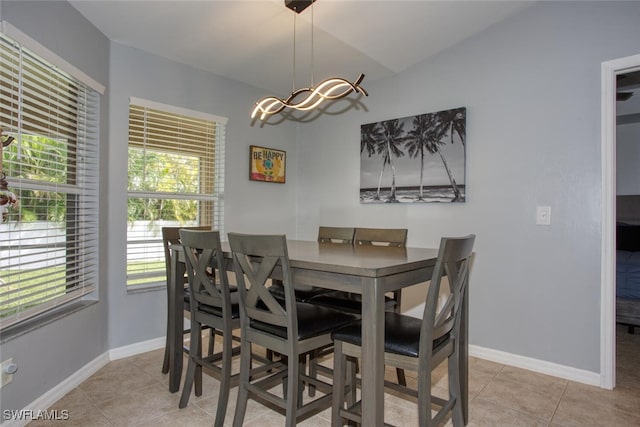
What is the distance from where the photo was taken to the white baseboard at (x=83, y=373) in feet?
6.45

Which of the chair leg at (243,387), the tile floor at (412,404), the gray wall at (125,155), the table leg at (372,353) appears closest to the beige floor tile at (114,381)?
the tile floor at (412,404)

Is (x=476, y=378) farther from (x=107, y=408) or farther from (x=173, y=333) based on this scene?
(x=107, y=408)

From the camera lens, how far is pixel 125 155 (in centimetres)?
282

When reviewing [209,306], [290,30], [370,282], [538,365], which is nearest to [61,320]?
[209,306]

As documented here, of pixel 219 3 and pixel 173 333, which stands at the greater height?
pixel 219 3

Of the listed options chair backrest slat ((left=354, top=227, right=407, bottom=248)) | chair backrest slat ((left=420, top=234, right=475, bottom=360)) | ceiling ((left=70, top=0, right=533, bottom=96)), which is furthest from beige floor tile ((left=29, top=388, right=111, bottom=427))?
ceiling ((left=70, top=0, right=533, bottom=96))

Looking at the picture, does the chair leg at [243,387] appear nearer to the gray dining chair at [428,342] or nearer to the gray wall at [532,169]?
the gray dining chair at [428,342]

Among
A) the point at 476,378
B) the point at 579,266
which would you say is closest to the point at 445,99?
the point at 579,266

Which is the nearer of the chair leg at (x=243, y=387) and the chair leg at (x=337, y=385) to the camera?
the chair leg at (x=337, y=385)

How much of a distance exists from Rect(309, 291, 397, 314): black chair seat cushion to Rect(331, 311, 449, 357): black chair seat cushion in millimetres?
500

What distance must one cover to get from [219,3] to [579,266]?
115 inches

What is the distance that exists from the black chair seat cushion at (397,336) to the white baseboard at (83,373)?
1.64 m

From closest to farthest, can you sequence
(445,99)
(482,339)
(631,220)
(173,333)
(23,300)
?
(23,300) → (173,333) → (482,339) → (445,99) → (631,220)

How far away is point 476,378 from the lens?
2531 millimetres
